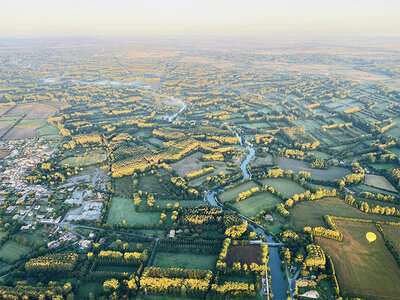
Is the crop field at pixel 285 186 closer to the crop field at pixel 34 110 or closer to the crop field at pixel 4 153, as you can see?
the crop field at pixel 4 153

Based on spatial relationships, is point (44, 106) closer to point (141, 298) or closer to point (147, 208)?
point (147, 208)

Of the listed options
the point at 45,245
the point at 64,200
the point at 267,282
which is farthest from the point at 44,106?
the point at 267,282

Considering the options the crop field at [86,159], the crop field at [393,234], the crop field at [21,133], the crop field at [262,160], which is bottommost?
the crop field at [21,133]

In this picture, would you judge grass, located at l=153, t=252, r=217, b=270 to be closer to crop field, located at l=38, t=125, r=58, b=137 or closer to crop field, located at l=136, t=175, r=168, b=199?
crop field, located at l=136, t=175, r=168, b=199

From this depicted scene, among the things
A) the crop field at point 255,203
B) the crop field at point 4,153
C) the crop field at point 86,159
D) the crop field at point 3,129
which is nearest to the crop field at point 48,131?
the crop field at point 3,129

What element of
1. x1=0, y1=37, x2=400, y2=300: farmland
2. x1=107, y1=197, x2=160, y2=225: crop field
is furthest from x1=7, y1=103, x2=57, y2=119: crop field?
x1=107, y1=197, x2=160, y2=225: crop field
